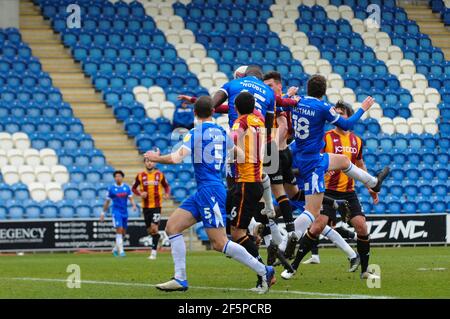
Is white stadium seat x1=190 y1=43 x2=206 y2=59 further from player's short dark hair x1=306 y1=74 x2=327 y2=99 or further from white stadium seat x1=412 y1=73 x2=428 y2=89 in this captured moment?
player's short dark hair x1=306 y1=74 x2=327 y2=99

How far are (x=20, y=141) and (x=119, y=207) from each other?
17.2ft

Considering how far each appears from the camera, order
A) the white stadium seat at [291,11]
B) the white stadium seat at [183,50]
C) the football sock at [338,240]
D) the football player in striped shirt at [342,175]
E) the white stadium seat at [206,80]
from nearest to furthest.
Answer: the football player in striped shirt at [342,175] → the football sock at [338,240] → the white stadium seat at [206,80] → the white stadium seat at [183,50] → the white stadium seat at [291,11]

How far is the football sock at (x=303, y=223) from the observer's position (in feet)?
49.0

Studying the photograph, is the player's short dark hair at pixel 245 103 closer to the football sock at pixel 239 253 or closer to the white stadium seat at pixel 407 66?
the football sock at pixel 239 253

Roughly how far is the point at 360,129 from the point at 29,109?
1131 cm

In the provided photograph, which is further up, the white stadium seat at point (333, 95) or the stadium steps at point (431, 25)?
the stadium steps at point (431, 25)

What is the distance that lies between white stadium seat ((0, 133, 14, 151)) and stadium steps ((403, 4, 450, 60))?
17.2m

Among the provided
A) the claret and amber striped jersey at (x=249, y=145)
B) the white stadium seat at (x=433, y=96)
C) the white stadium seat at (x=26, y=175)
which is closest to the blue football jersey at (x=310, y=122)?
the claret and amber striped jersey at (x=249, y=145)

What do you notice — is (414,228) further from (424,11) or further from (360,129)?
(424,11)

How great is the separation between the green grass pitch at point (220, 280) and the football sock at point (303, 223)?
2.44 feet

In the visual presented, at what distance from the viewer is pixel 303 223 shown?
15.0 m

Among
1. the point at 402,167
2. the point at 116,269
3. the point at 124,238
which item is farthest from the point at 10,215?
the point at 402,167

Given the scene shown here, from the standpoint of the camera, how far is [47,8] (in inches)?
1419

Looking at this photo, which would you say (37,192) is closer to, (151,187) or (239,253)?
(151,187)
